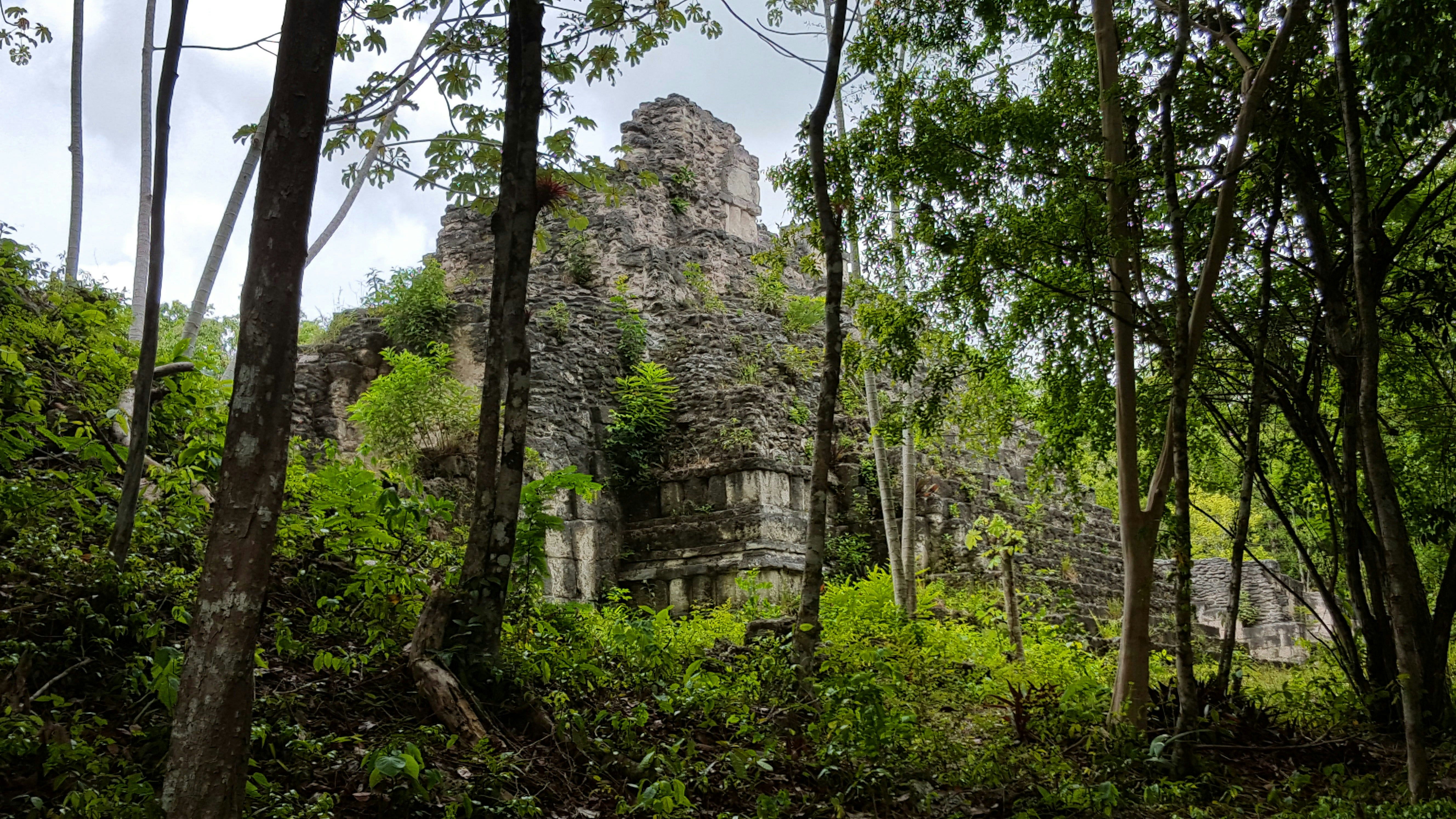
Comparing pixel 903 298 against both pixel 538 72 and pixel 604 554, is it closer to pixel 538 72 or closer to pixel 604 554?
pixel 538 72

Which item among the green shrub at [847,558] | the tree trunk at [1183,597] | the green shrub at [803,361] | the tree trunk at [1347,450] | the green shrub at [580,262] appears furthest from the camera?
the green shrub at [580,262]

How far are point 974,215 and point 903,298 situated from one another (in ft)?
2.98

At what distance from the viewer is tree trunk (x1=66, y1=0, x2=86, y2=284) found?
30.3 ft

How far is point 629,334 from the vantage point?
12.6 meters

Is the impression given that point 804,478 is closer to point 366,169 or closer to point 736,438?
point 736,438

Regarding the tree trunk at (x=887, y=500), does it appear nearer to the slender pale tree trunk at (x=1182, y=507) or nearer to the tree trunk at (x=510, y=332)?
the slender pale tree trunk at (x=1182, y=507)

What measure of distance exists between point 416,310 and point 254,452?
8.86 meters

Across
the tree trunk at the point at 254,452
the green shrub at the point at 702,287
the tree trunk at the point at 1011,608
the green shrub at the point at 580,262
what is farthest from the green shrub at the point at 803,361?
the tree trunk at the point at 254,452

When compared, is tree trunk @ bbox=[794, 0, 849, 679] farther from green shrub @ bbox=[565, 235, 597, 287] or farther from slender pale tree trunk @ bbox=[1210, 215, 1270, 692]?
green shrub @ bbox=[565, 235, 597, 287]

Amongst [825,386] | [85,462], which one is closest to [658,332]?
[825,386]

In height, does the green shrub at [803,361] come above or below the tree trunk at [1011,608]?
above

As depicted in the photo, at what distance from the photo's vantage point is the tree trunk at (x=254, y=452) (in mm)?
2859

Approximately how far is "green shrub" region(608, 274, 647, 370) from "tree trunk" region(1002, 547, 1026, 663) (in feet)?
17.6

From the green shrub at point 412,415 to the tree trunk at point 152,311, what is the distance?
534cm
